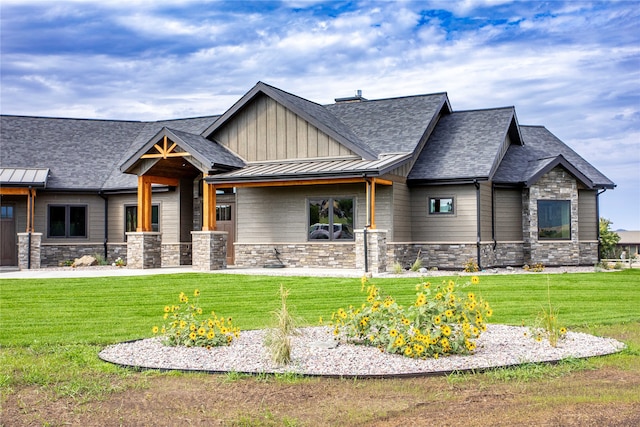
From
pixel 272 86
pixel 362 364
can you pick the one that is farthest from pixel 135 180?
pixel 362 364

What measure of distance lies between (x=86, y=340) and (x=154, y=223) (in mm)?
15092

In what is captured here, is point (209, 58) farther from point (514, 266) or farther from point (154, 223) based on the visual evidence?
point (514, 266)

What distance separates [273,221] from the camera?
2111 cm

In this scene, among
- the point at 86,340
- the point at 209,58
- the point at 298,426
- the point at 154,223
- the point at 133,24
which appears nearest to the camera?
the point at 298,426

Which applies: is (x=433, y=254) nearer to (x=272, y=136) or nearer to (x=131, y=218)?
(x=272, y=136)

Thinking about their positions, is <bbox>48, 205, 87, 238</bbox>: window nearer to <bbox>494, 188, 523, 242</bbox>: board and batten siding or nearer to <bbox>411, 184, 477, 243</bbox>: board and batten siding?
<bbox>411, 184, 477, 243</bbox>: board and batten siding

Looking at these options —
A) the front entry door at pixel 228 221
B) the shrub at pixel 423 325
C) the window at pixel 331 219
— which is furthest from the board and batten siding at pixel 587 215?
the shrub at pixel 423 325

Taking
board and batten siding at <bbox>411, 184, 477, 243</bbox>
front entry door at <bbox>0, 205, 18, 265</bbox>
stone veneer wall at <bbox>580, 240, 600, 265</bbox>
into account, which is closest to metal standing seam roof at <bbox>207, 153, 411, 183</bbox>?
board and batten siding at <bbox>411, 184, 477, 243</bbox>

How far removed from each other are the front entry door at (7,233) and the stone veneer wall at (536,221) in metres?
18.0

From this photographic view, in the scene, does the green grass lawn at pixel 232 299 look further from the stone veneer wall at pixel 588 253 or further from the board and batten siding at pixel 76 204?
the board and batten siding at pixel 76 204

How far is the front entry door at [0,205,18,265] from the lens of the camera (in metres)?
23.7

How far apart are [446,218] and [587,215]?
579 centimetres

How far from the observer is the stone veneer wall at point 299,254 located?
65.7 feet

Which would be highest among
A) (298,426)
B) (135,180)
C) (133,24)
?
(133,24)
